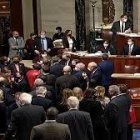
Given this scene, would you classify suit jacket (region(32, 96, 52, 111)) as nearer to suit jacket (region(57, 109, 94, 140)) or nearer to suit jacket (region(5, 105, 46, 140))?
suit jacket (region(5, 105, 46, 140))

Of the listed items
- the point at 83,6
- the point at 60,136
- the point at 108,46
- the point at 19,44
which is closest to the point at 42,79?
the point at 60,136

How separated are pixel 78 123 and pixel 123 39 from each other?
9391 mm

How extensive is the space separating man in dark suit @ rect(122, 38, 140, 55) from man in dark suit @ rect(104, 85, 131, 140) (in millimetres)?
6931

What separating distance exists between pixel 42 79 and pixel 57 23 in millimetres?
10426

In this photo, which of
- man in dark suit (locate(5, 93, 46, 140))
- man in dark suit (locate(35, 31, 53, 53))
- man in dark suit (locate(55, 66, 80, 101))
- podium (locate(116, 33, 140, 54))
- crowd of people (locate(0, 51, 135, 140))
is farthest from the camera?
man in dark suit (locate(35, 31, 53, 53))

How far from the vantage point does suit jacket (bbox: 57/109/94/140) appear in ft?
31.8

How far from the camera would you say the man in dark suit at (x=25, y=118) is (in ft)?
32.3

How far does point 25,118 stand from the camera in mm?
9883

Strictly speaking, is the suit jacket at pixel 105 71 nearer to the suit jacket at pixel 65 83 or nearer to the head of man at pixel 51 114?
the suit jacket at pixel 65 83

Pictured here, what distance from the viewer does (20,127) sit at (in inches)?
392

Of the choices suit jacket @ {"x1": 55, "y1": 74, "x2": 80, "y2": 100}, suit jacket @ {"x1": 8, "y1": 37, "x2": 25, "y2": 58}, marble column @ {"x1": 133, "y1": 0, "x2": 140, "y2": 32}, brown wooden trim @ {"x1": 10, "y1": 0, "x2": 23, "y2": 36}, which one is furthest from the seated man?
brown wooden trim @ {"x1": 10, "y1": 0, "x2": 23, "y2": 36}

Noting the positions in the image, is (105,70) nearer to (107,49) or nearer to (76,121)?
(107,49)

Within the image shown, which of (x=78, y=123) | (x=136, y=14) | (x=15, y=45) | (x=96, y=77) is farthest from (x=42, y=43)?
(x=78, y=123)

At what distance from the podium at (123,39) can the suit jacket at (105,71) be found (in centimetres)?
308
